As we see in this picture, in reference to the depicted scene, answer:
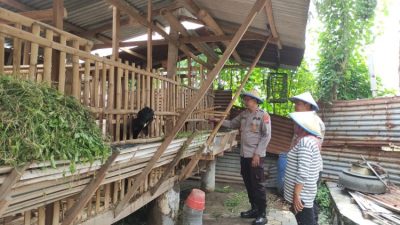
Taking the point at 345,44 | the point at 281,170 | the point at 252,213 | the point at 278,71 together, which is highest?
the point at 345,44

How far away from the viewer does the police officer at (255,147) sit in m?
5.27

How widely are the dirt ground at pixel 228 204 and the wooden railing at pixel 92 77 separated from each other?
2.18 metres

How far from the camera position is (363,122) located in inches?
327

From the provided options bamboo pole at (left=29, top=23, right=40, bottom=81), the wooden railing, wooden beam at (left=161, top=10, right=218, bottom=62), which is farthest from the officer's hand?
bamboo pole at (left=29, top=23, right=40, bottom=81)

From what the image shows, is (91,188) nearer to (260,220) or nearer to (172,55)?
(260,220)

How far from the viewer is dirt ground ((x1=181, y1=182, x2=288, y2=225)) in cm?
609

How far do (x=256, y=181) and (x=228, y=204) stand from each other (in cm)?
203

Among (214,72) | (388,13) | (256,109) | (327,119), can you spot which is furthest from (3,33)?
(388,13)

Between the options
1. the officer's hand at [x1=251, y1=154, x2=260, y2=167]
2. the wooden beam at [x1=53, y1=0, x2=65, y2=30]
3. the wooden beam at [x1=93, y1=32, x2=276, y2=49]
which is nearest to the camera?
the wooden beam at [x1=53, y1=0, x2=65, y2=30]

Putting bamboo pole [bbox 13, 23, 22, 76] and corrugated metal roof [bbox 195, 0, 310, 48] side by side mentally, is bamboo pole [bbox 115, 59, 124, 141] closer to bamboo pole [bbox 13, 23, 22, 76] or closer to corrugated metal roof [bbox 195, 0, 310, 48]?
bamboo pole [bbox 13, 23, 22, 76]

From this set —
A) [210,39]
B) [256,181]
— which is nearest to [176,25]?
[210,39]

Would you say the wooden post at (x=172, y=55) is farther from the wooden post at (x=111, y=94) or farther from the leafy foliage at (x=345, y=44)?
→ the leafy foliage at (x=345, y=44)

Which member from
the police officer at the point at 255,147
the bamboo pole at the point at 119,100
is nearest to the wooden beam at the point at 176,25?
the police officer at the point at 255,147

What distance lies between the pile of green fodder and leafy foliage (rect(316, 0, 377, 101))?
26.9 feet
